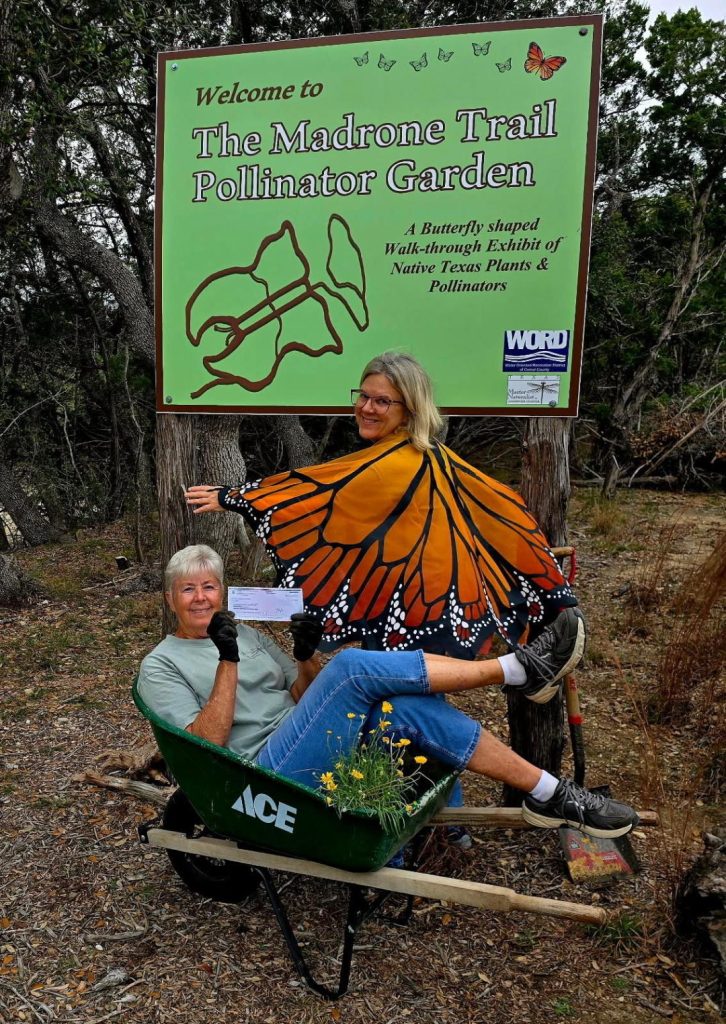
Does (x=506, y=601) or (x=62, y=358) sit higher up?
(x=62, y=358)

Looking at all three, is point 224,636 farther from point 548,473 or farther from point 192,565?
point 548,473

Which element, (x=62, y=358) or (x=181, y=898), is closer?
(x=181, y=898)

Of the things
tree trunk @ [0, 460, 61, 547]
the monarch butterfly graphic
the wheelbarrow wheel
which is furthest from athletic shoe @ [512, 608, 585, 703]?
tree trunk @ [0, 460, 61, 547]

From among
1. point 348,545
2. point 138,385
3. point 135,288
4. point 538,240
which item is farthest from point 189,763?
point 138,385

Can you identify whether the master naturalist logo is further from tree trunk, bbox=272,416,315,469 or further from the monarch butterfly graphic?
tree trunk, bbox=272,416,315,469

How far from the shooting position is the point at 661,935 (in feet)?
7.14

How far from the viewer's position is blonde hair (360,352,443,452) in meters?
2.50

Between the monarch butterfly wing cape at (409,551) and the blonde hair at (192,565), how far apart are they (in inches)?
8.2

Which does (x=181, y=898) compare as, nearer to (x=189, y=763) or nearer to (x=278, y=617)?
(x=189, y=763)

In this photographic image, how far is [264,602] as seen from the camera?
8.10ft

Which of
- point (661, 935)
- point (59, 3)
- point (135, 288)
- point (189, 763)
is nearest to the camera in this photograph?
point (189, 763)

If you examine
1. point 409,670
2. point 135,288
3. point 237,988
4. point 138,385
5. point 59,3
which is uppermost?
point 59,3

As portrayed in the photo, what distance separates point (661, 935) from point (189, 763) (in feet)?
4.36

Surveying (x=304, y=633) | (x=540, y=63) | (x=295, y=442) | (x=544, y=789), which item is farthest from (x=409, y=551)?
(x=295, y=442)
